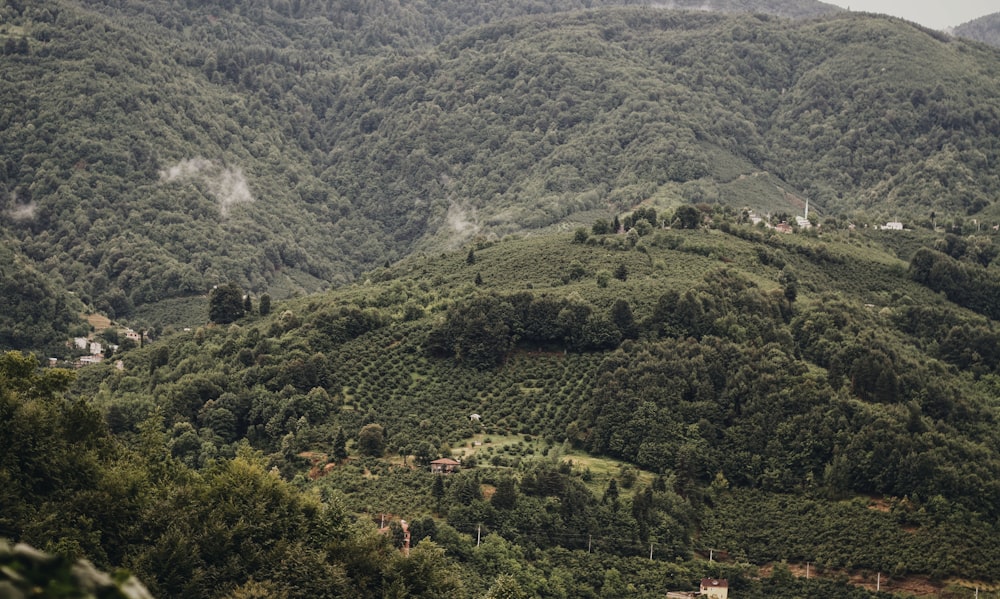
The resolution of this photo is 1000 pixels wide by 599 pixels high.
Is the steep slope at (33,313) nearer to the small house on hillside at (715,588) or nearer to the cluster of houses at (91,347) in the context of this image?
the cluster of houses at (91,347)

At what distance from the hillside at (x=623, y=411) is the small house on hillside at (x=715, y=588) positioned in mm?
1006

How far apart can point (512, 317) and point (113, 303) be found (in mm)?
87476

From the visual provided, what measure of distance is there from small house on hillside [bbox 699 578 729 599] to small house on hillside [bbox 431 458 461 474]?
64.7 feet

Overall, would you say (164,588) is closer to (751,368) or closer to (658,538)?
(658,538)

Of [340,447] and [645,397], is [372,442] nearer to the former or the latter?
[340,447]

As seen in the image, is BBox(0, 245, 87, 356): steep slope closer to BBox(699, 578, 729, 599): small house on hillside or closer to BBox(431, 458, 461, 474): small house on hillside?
BBox(431, 458, 461, 474): small house on hillside

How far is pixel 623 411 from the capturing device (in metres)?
99.2

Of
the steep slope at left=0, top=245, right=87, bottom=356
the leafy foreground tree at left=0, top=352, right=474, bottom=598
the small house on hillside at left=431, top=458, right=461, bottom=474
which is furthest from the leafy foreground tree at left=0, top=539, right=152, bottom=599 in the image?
the steep slope at left=0, top=245, right=87, bottom=356

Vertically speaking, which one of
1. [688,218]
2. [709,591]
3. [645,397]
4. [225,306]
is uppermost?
[688,218]

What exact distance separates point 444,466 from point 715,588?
21231mm

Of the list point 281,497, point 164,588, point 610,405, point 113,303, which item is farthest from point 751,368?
point 113,303

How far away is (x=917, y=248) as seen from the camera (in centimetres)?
15188

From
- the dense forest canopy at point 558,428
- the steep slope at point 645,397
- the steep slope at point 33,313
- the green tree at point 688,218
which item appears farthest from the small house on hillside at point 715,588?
the steep slope at point 33,313

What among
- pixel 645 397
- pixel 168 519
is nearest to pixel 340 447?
pixel 645 397
